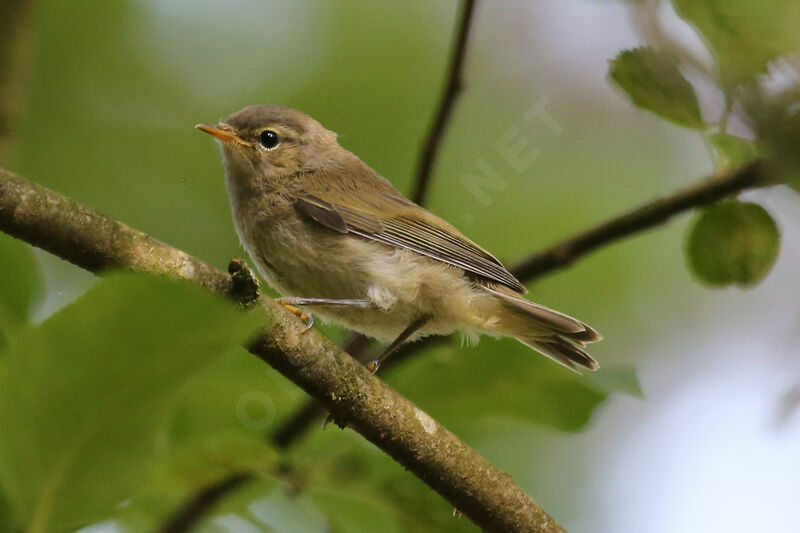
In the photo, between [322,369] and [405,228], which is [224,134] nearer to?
[405,228]

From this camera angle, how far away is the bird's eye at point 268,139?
14.4 feet

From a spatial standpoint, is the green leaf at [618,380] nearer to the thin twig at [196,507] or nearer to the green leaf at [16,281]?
the thin twig at [196,507]

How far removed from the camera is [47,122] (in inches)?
202

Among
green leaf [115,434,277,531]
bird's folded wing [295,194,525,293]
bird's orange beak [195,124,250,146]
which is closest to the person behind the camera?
green leaf [115,434,277,531]

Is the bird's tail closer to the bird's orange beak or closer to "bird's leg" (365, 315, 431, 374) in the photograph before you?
"bird's leg" (365, 315, 431, 374)

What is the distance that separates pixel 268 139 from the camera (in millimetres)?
4418

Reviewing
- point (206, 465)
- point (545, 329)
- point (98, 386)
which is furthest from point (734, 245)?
point (545, 329)

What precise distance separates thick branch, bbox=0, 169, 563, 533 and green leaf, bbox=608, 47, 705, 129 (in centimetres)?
99

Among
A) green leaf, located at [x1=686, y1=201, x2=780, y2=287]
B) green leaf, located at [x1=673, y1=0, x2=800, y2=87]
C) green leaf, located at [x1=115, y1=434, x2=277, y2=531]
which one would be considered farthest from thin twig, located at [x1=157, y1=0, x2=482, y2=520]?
green leaf, located at [x1=673, y1=0, x2=800, y2=87]

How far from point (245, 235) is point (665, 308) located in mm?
4010

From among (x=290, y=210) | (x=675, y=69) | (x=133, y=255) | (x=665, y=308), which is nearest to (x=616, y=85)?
(x=675, y=69)

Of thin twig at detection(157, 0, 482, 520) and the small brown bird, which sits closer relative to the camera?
thin twig at detection(157, 0, 482, 520)

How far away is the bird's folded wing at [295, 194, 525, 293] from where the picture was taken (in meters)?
3.96

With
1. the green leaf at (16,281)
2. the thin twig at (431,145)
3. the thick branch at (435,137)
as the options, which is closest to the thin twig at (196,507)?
the thin twig at (431,145)
